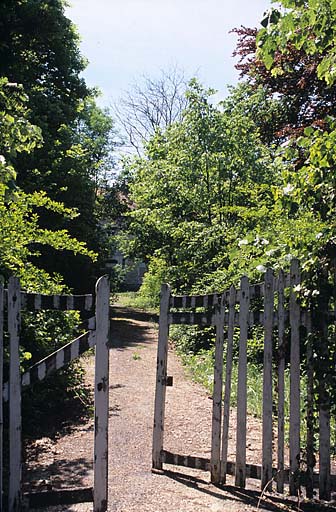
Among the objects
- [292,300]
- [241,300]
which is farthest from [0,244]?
[292,300]

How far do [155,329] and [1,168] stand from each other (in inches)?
594

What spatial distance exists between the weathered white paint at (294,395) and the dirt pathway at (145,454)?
0.98ft

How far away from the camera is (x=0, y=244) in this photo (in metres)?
6.29

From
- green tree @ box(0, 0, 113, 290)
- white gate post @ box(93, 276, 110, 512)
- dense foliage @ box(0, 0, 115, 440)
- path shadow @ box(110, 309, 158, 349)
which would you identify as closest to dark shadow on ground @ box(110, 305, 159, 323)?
path shadow @ box(110, 309, 158, 349)

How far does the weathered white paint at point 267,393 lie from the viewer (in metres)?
4.82

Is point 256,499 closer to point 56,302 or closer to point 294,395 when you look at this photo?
point 294,395

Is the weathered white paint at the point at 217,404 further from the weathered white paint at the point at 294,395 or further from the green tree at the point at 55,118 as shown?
the green tree at the point at 55,118

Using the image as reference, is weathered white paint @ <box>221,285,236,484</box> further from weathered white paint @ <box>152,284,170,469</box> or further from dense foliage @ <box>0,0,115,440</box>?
dense foliage @ <box>0,0,115,440</box>

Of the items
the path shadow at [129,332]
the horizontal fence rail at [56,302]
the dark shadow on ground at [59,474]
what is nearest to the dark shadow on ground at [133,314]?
the path shadow at [129,332]

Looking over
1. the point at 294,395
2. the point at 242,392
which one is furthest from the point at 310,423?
the point at 242,392

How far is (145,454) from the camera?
6.11 m

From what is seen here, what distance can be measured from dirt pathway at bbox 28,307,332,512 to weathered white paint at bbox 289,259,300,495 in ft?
0.98

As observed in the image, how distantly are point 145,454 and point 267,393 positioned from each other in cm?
188

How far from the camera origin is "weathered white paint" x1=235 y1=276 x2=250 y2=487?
4918mm
